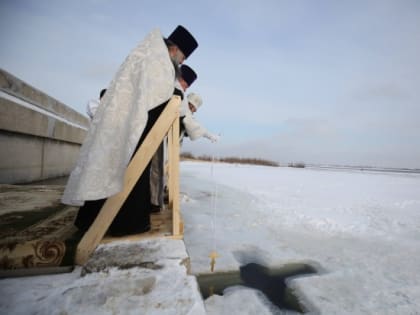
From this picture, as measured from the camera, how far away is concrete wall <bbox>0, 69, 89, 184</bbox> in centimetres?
305

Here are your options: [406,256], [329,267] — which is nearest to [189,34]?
[329,267]

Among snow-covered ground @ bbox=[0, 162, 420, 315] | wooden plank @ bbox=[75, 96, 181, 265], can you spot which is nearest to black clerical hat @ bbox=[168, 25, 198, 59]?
wooden plank @ bbox=[75, 96, 181, 265]

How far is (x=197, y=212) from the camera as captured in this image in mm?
3336

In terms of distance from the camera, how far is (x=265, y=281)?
157 centimetres

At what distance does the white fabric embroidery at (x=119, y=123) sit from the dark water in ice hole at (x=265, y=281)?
40.0 inches

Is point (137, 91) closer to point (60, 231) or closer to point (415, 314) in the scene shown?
point (60, 231)

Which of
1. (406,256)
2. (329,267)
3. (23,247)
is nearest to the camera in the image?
(23,247)

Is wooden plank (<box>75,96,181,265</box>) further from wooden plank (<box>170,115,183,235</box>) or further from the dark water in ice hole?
the dark water in ice hole

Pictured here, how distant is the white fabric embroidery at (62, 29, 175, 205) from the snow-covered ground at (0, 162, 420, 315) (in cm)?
40

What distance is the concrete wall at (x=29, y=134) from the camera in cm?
305

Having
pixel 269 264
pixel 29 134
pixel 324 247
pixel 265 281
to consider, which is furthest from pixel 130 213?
pixel 29 134

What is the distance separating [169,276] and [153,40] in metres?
1.28

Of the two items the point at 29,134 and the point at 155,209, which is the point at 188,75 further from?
the point at 29,134

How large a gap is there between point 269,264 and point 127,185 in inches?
57.6
